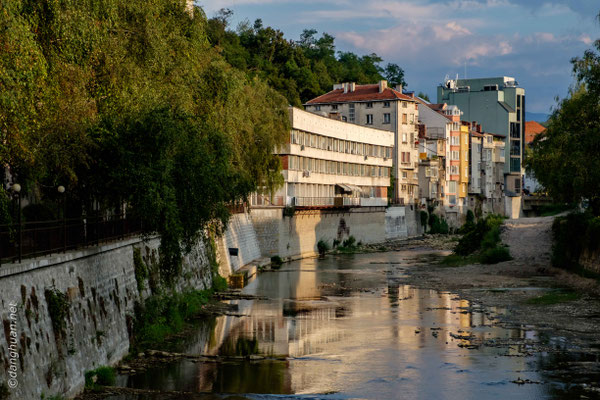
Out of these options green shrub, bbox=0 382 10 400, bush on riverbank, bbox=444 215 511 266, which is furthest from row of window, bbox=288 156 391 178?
green shrub, bbox=0 382 10 400

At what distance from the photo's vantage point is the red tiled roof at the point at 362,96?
4348 inches

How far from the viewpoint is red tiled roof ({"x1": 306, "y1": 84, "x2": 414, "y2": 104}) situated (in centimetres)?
11044

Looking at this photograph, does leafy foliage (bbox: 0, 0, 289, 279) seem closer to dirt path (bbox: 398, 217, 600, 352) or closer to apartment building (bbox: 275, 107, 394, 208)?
dirt path (bbox: 398, 217, 600, 352)

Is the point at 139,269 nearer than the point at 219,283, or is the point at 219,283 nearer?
the point at 139,269

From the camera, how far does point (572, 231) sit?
Answer: 57.3 metres

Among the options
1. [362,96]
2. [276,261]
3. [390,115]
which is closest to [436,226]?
[390,115]

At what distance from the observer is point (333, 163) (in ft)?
299

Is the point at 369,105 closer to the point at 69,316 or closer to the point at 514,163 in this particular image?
the point at 514,163

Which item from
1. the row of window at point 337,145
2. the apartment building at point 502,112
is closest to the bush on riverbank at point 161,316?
the row of window at point 337,145

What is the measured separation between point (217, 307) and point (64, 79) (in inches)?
741

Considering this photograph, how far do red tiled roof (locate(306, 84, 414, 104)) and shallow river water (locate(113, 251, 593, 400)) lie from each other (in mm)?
65139

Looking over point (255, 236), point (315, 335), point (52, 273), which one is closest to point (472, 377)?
point (315, 335)

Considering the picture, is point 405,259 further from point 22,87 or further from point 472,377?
point 22,87

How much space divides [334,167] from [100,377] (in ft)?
228
